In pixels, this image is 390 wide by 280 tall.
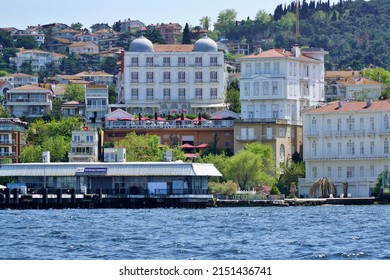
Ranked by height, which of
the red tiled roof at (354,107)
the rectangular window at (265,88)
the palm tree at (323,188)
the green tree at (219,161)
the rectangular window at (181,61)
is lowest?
the palm tree at (323,188)

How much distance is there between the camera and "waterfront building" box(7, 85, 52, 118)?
185 m

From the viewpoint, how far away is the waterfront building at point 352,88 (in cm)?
16662

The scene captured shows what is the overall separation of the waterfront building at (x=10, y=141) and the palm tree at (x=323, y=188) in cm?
3169

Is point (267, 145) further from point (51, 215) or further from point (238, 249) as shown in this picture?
point (238, 249)

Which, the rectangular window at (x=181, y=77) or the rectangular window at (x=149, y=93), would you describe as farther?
the rectangular window at (x=181, y=77)

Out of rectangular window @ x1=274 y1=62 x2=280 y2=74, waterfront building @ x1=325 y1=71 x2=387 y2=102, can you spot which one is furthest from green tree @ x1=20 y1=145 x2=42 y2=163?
waterfront building @ x1=325 y1=71 x2=387 y2=102

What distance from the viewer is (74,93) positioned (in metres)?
193

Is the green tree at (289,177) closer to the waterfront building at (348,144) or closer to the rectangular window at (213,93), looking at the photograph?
the waterfront building at (348,144)

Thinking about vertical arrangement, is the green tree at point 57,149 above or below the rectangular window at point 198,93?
below

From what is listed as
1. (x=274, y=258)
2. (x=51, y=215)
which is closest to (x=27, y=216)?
(x=51, y=215)

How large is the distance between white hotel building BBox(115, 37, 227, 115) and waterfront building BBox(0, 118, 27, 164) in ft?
53.6

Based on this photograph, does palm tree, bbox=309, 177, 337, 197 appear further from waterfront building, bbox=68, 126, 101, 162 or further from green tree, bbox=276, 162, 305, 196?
waterfront building, bbox=68, 126, 101, 162

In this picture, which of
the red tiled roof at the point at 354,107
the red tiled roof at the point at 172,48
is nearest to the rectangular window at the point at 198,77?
the red tiled roof at the point at 172,48
